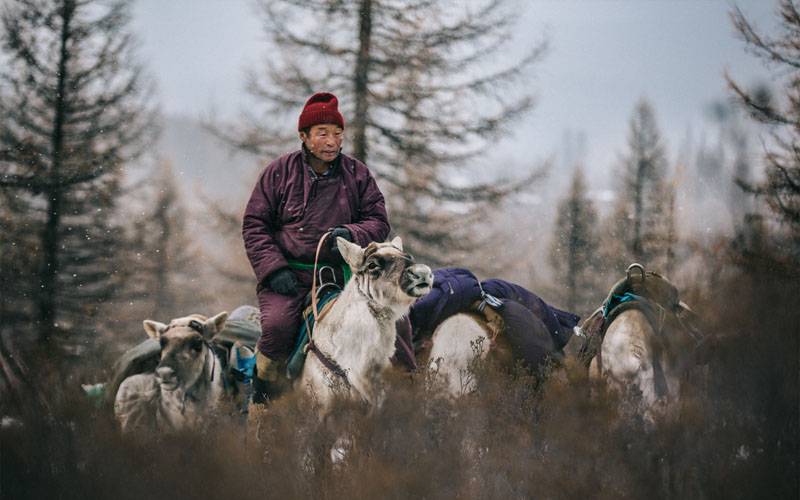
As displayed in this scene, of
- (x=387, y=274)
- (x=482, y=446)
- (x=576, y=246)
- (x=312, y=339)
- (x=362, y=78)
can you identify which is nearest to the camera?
(x=482, y=446)

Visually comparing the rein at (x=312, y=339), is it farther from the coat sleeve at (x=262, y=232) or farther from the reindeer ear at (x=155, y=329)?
the reindeer ear at (x=155, y=329)

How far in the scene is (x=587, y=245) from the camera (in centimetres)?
1706

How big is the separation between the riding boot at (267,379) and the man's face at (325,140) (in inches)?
53.9

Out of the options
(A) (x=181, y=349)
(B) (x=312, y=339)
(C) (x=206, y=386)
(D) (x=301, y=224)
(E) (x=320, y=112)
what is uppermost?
(E) (x=320, y=112)

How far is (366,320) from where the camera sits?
3.52m

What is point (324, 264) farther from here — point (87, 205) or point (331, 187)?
point (87, 205)

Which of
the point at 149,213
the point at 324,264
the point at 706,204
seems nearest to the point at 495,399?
the point at 324,264

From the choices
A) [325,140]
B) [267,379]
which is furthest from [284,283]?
[325,140]

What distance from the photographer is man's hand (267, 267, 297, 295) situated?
396cm

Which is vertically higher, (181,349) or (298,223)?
(298,223)

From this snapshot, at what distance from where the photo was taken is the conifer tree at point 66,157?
1007 centimetres

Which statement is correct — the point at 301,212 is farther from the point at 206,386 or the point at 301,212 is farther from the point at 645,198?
the point at 645,198

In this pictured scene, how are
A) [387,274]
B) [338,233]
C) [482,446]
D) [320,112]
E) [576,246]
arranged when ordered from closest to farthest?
[482,446]
[387,274]
[338,233]
[320,112]
[576,246]

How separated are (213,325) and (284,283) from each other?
75 cm
